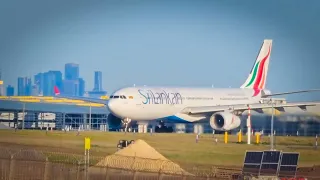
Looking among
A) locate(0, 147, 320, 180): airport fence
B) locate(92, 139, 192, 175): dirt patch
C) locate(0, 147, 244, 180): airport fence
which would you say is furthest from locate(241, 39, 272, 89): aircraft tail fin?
locate(0, 147, 244, 180): airport fence

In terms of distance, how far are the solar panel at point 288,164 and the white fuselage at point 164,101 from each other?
42.6 metres

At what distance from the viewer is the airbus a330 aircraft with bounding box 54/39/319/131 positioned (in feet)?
266

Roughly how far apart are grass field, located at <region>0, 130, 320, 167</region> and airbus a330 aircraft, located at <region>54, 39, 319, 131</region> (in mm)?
10800

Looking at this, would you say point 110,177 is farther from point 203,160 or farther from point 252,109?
point 252,109

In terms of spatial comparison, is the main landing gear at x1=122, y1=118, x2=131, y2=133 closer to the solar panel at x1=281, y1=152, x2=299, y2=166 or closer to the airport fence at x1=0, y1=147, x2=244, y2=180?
the airport fence at x1=0, y1=147, x2=244, y2=180

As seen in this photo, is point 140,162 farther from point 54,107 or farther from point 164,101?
point 54,107

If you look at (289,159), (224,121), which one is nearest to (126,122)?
(224,121)

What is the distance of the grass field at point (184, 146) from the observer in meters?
50.5

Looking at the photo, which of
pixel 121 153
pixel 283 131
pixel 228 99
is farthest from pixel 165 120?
pixel 121 153

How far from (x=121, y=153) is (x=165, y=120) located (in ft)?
137

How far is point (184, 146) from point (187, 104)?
29327 millimetres

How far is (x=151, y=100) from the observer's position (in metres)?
83.1

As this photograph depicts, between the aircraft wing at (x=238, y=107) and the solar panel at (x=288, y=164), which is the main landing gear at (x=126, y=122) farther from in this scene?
the solar panel at (x=288, y=164)

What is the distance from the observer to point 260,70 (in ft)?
344
